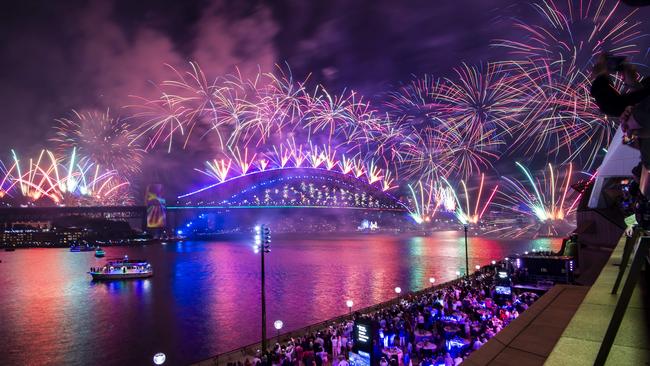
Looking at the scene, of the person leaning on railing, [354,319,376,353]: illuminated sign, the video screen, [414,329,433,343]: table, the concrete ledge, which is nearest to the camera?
the concrete ledge

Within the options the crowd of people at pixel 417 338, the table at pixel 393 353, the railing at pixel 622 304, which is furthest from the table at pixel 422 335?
the railing at pixel 622 304

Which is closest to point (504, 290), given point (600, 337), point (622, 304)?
point (600, 337)

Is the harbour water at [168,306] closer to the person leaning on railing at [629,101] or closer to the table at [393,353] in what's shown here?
the table at [393,353]

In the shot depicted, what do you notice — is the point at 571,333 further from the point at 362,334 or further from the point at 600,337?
the point at 362,334

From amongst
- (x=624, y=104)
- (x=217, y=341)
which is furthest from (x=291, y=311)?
(x=624, y=104)

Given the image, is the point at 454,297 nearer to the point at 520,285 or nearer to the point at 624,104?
the point at 520,285

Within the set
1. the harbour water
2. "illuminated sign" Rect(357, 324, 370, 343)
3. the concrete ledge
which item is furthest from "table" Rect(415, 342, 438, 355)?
the harbour water

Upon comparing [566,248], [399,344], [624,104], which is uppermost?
[624,104]

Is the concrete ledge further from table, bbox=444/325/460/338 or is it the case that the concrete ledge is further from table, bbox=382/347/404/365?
table, bbox=444/325/460/338
